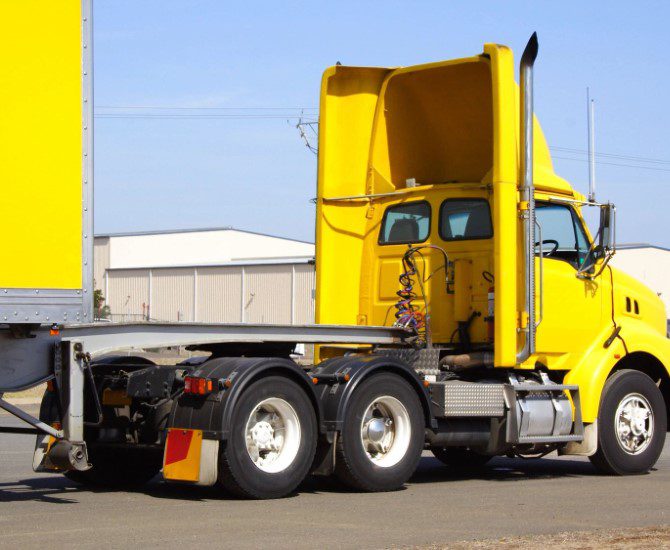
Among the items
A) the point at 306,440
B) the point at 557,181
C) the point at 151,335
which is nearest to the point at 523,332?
the point at 557,181

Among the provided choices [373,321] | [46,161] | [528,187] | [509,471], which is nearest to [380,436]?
[373,321]

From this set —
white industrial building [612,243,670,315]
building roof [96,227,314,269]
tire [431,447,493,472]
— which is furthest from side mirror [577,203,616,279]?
building roof [96,227,314,269]

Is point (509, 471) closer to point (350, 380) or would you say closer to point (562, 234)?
point (562, 234)

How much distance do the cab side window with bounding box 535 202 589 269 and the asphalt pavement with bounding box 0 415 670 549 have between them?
2395 mm

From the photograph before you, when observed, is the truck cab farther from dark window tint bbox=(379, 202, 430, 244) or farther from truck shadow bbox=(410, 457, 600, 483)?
truck shadow bbox=(410, 457, 600, 483)

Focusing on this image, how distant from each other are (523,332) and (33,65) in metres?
5.67

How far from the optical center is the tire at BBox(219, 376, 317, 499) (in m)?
10.1

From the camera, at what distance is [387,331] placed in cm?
1268

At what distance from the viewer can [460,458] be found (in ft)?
46.8

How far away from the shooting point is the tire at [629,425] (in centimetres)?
1294

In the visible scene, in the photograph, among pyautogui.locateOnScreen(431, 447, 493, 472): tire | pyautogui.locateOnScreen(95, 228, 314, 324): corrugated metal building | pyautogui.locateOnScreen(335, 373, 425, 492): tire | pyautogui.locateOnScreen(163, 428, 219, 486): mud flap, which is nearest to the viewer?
pyautogui.locateOnScreen(163, 428, 219, 486): mud flap

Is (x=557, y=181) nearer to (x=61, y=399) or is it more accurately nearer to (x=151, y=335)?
(x=151, y=335)

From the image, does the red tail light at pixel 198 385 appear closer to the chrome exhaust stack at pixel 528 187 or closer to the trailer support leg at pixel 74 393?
the trailer support leg at pixel 74 393

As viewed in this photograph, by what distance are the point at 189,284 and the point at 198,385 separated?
2172 inches
